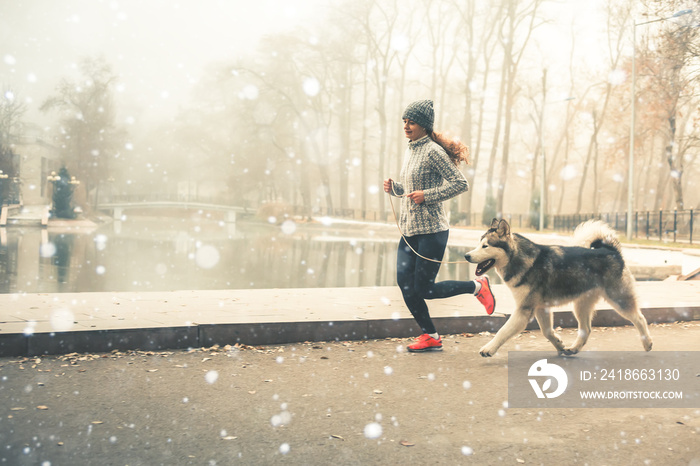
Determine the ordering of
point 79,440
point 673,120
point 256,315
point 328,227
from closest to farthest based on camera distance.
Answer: point 79,440
point 256,315
point 673,120
point 328,227

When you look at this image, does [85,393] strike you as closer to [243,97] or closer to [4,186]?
[243,97]

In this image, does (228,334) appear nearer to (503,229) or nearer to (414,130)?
(414,130)

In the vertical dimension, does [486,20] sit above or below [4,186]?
above

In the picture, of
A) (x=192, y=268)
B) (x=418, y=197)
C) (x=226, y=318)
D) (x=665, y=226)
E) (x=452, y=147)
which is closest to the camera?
(x=418, y=197)

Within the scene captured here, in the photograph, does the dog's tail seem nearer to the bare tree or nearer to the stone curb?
the stone curb

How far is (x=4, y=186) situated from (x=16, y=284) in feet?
171

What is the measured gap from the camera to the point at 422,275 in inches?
241

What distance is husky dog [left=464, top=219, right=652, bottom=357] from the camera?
5.70 meters

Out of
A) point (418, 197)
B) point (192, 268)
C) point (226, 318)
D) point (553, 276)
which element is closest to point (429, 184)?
point (418, 197)

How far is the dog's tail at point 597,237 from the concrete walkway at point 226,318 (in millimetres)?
1701

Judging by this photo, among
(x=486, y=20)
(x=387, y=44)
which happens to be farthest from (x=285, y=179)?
(x=486, y=20)

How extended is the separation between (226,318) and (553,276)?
10.6ft

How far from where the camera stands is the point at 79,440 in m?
3.69

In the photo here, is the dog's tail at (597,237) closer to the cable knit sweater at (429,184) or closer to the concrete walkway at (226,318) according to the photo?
the cable knit sweater at (429,184)
